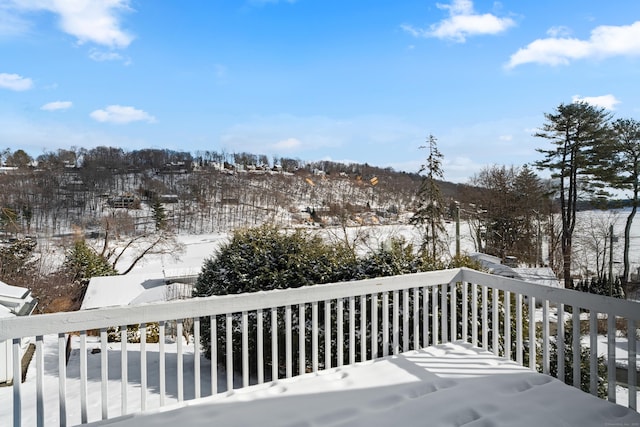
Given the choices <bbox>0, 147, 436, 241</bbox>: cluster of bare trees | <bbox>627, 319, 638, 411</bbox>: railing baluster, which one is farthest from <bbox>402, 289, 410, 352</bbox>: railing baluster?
<bbox>0, 147, 436, 241</bbox>: cluster of bare trees

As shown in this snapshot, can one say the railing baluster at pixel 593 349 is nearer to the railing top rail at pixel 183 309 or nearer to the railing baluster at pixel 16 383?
the railing top rail at pixel 183 309

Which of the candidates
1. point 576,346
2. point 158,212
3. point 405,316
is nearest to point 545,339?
point 576,346

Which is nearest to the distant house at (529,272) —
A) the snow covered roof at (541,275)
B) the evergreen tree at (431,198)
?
the snow covered roof at (541,275)

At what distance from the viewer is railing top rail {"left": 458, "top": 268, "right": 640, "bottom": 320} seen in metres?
2.09

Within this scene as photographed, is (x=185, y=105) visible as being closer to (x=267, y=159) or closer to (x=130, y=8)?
(x=130, y=8)

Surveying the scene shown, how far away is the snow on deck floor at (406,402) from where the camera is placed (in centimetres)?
197

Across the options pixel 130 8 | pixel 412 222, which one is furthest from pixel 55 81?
pixel 412 222

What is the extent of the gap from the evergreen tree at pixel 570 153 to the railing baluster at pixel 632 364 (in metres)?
7.41

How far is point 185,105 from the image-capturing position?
33.1ft

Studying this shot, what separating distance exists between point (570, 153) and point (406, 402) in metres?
12.0

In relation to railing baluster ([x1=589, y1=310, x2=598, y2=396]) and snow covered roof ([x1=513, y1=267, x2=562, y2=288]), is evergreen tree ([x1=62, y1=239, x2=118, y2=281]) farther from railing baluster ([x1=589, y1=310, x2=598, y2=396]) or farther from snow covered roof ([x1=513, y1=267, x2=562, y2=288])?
railing baluster ([x1=589, y1=310, x2=598, y2=396])

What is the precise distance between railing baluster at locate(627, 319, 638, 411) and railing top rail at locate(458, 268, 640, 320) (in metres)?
0.06

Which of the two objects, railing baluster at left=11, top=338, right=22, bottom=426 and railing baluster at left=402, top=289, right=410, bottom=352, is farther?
railing baluster at left=402, top=289, right=410, bottom=352

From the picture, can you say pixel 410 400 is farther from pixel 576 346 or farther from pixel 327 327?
pixel 576 346
